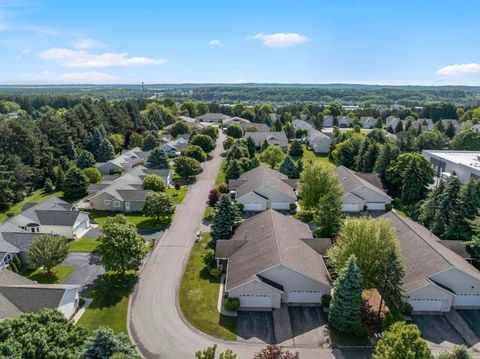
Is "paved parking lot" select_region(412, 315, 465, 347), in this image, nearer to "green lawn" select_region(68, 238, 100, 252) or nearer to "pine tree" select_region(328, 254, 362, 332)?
"pine tree" select_region(328, 254, 362, 332)

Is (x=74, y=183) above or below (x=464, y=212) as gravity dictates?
below

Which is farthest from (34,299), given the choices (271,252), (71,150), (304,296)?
(71,150)

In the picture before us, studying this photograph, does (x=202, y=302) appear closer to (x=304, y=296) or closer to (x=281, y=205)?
(x=304, y=296)

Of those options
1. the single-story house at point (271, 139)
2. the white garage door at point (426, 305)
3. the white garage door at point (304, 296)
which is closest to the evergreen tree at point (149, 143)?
the single-story house at point (271, 139)

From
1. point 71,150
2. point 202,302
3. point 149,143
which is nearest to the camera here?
point 202,302

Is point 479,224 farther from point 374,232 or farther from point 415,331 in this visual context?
point 415,331

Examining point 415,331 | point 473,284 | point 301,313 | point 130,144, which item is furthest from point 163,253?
point 130,144

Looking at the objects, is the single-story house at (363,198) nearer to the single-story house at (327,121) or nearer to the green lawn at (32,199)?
the green lawn at (32,199)
